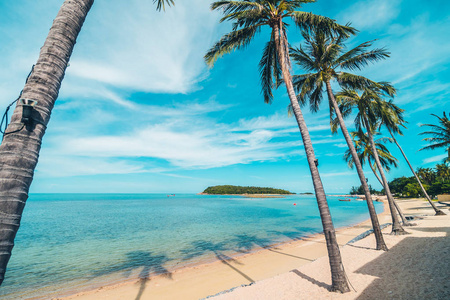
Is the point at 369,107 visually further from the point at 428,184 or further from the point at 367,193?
the point at 428,184

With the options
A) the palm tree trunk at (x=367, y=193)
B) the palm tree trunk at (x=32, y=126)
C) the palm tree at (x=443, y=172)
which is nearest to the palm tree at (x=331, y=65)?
the palm tree trunk at (x=367, y=193)

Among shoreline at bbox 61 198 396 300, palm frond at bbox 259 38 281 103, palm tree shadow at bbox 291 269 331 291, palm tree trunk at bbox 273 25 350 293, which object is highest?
palm frond at bbox 259 38 281 103

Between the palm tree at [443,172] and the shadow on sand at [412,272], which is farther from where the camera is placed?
the palm tree at [443,172]

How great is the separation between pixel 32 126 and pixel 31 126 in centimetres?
1

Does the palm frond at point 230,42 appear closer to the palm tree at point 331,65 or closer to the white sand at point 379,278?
the palm tree at point 331,65

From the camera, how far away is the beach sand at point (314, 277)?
6.02 m

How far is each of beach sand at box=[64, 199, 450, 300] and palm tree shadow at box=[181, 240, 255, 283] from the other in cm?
19

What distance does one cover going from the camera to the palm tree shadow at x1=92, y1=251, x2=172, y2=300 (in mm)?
10739

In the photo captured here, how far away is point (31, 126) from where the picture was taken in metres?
2.42

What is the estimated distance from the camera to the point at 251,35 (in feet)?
30.8

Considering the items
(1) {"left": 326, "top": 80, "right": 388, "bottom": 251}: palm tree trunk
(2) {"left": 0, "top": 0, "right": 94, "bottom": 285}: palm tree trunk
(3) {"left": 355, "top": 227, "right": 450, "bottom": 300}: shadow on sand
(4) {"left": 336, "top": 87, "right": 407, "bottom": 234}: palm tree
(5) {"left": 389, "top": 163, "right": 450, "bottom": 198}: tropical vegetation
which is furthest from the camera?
(5) {"left": 389, "top": 163, "right": 450, "bottom": 198}: tropical vegetation

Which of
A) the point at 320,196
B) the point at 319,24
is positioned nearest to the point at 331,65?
the point at 319,24

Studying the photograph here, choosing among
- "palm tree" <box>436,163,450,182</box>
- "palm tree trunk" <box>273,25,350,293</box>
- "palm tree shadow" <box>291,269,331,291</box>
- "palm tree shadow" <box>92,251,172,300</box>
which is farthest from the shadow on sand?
"palm tree" <box>436,163,450,182</box>

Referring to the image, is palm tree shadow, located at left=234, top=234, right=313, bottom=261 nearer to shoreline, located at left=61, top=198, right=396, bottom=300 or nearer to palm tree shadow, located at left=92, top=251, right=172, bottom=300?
shoreline, located at left=61, top=198, right=396, bottom=300
